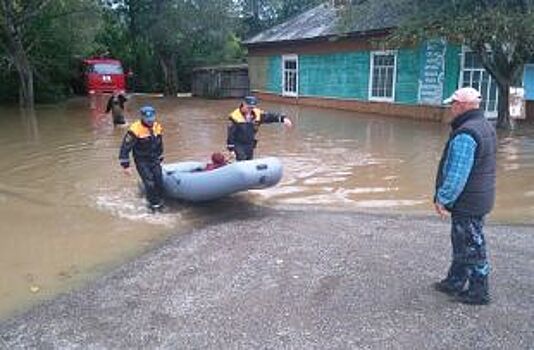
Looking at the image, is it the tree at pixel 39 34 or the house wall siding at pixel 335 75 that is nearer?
the house wall siding at pixel 335 75

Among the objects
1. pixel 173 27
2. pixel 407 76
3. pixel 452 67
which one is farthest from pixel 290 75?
pixel 452 67

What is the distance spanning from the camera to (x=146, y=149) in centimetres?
890

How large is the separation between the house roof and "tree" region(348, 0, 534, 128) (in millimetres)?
1090

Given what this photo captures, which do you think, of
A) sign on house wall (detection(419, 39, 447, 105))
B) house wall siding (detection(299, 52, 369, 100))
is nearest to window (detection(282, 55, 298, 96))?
house wall siding (detection(299, 52, 369, 100))

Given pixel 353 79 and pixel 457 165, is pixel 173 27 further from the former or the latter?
pixel 457 165

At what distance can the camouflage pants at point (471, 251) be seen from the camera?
213 inches

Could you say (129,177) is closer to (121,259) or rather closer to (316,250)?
(121,259)

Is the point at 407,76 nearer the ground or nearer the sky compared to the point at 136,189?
nearer the sky

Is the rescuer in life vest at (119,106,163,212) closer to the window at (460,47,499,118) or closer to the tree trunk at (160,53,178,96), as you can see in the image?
the window at (460,47,499,118)

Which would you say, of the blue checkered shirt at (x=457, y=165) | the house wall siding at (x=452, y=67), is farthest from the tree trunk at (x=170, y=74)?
the blue checkered shirt at (x=457, y=165)

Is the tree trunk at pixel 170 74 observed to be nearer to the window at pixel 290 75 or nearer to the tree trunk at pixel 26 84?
the window at pixel 290 75

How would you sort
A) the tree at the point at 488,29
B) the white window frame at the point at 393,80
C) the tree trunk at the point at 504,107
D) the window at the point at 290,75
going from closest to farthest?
the tree at the point at 488,29 → the tree trunk at the point at 504,107 → the white window frame at the point at 393,80 → the window at the point at 290,75

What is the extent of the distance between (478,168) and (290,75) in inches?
945

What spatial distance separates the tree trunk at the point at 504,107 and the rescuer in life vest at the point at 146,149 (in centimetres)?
1106
